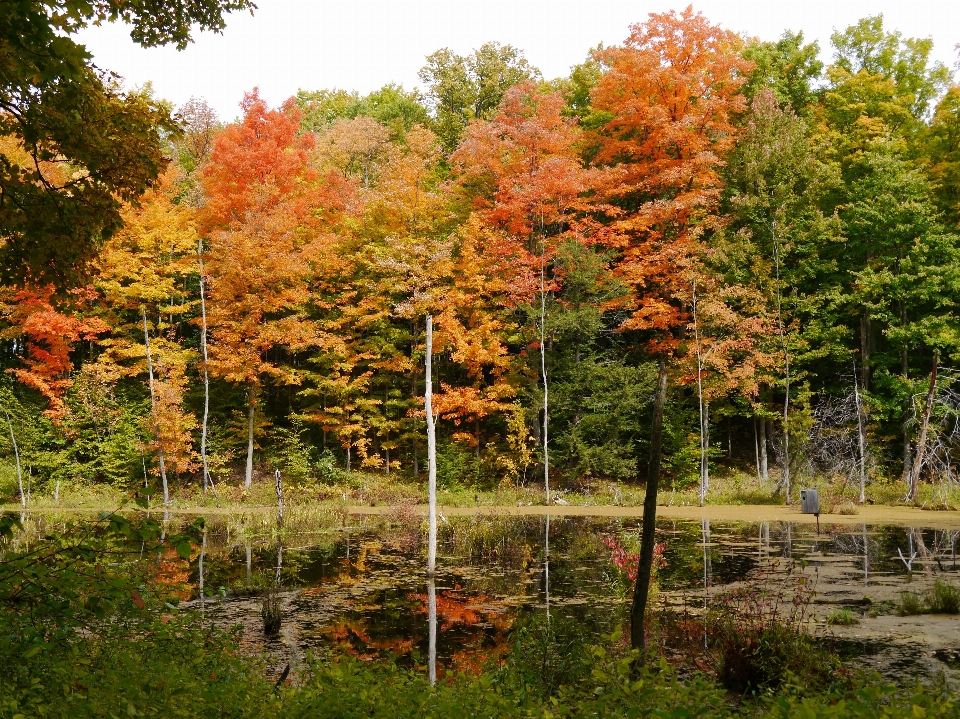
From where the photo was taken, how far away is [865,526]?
18.0m

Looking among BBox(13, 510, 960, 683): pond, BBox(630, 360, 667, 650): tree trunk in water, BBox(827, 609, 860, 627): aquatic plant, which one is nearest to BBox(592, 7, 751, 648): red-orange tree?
BBox(13, 510, 960, 683): pond

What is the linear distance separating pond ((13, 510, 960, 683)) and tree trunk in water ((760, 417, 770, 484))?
21.7 ft

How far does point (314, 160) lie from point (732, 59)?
61.7 ft

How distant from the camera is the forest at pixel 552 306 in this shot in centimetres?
2523

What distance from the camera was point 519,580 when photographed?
12.4 metres

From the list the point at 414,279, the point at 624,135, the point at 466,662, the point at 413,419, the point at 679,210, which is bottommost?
the point at 466,662

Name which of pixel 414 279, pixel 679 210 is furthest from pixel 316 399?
pixel 679 210

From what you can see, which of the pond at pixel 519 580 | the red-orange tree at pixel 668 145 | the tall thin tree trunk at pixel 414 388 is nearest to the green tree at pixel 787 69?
the red-orange tree at pixel 668 145

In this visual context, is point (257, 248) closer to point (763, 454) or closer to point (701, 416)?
point (701, 416)

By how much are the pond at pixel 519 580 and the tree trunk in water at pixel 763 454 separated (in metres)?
6.61

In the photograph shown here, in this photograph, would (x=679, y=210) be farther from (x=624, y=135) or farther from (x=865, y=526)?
(x=865, y=526)

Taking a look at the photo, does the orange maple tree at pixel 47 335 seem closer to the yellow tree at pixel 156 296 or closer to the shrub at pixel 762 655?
the yellow tree at pixel 156 296

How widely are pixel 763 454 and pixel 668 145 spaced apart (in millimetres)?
12237

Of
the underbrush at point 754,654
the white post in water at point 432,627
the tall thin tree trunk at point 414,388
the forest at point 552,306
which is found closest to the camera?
the underbrush at point 754,654
